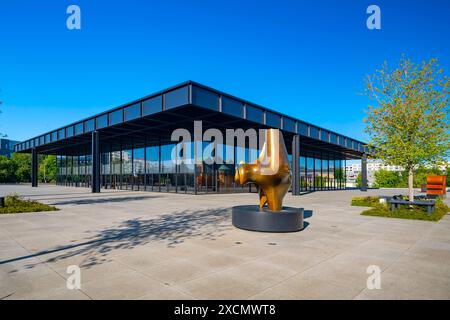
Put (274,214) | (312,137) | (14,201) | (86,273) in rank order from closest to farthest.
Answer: (86,273), (274,214), (14,201), (312,137)

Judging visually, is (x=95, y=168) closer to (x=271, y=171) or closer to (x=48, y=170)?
(x=271, y=171)

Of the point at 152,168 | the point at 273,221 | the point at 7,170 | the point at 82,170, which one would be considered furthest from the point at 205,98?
the point at 7,170

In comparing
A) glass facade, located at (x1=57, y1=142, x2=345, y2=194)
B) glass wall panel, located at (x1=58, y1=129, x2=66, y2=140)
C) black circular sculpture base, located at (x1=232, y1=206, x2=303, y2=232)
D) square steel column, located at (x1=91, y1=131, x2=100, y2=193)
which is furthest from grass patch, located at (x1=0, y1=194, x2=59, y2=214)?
glass wall panel, located at (x1=58, y1=129, x2=66, y2=140)

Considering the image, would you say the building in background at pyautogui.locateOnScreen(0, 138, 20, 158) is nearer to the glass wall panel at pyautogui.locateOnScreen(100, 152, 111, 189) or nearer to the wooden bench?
the glass wall panel at pyautogui.locateOnScreen(100, 152, 111, 189)

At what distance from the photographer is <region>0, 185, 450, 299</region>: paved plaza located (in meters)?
4.69

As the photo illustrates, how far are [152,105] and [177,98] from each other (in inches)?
131

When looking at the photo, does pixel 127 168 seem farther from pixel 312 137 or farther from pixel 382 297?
pixel 382 297

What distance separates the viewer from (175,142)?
110 ft

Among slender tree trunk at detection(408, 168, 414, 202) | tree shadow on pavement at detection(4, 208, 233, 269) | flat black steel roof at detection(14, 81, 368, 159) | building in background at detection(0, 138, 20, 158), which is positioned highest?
building in background at detection(0, 138, 20, 158)

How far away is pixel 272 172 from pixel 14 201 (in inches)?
621
